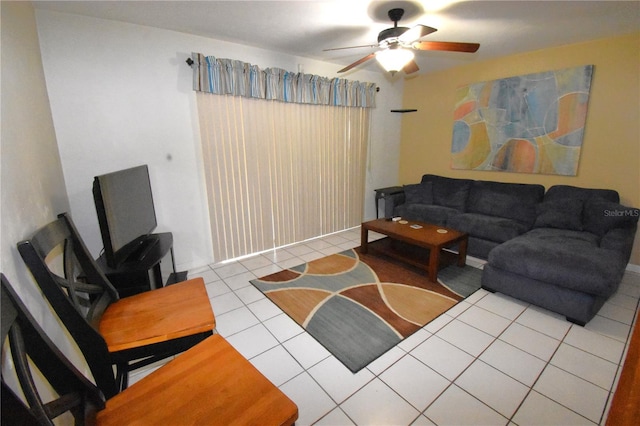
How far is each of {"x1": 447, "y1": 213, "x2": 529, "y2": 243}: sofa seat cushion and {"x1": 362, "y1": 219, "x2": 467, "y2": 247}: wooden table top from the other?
1.45ft

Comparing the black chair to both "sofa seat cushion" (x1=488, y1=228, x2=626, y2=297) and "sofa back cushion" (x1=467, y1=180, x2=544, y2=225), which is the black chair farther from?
"sofa back cushion" (x1=467, y1=180, x2=544, y2=225)

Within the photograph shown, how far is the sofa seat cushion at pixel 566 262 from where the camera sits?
2066 mm

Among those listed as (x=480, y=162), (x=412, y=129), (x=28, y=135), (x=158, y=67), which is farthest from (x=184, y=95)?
(x=480, y=162)

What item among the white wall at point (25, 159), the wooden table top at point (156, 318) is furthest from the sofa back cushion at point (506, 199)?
the white wall at point (25, 159)

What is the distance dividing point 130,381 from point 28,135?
1.55 m

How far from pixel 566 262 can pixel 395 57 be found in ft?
6.88

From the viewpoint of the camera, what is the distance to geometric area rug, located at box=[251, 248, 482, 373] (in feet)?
6.82

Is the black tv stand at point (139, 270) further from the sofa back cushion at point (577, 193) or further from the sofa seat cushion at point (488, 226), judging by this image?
the sofa back cushion at point (577, 193)

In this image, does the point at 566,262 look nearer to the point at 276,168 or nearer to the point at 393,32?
the point at 393,32

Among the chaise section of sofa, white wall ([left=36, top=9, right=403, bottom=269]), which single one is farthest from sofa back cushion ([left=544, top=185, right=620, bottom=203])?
white wall ([left=36, top=9, right=403, bottom=269])

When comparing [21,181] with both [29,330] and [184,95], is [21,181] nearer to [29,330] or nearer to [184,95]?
[29,330]

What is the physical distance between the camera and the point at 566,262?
87.4 inches

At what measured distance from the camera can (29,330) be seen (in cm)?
81

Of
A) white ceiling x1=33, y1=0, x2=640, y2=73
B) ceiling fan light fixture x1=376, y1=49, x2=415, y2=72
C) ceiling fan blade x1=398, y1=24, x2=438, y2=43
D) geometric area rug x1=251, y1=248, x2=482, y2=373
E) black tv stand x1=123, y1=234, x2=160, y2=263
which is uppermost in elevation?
white ceiling x1=33, y1=0, x2=640, y2=73
